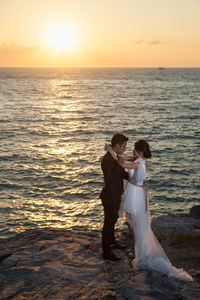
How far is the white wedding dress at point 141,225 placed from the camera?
674 centimetres

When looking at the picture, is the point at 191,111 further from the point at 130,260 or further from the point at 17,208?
the point at 130,260

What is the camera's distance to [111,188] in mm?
6938

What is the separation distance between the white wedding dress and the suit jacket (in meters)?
0.24

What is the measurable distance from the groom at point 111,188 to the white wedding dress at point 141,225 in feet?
0.79

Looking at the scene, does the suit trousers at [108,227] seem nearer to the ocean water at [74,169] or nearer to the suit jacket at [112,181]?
the suit jacket at [112,181]

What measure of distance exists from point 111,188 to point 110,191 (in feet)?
0.24

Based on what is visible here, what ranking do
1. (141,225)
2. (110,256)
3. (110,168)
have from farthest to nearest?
(110,256)
(141,225)
(110,168)

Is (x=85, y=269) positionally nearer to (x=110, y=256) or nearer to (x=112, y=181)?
(x=110, y=256)

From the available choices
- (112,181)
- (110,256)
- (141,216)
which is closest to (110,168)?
(112,181)

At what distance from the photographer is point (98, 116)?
4931 cm

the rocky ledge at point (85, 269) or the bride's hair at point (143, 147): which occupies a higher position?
the bride's hair at point (143, 147)

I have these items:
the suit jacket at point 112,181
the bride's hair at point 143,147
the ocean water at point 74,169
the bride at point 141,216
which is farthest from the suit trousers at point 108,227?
the ocean water at point 74,169

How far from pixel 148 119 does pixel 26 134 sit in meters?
18.8

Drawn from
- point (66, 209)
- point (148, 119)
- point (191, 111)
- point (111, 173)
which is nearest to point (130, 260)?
point (111, 173)
